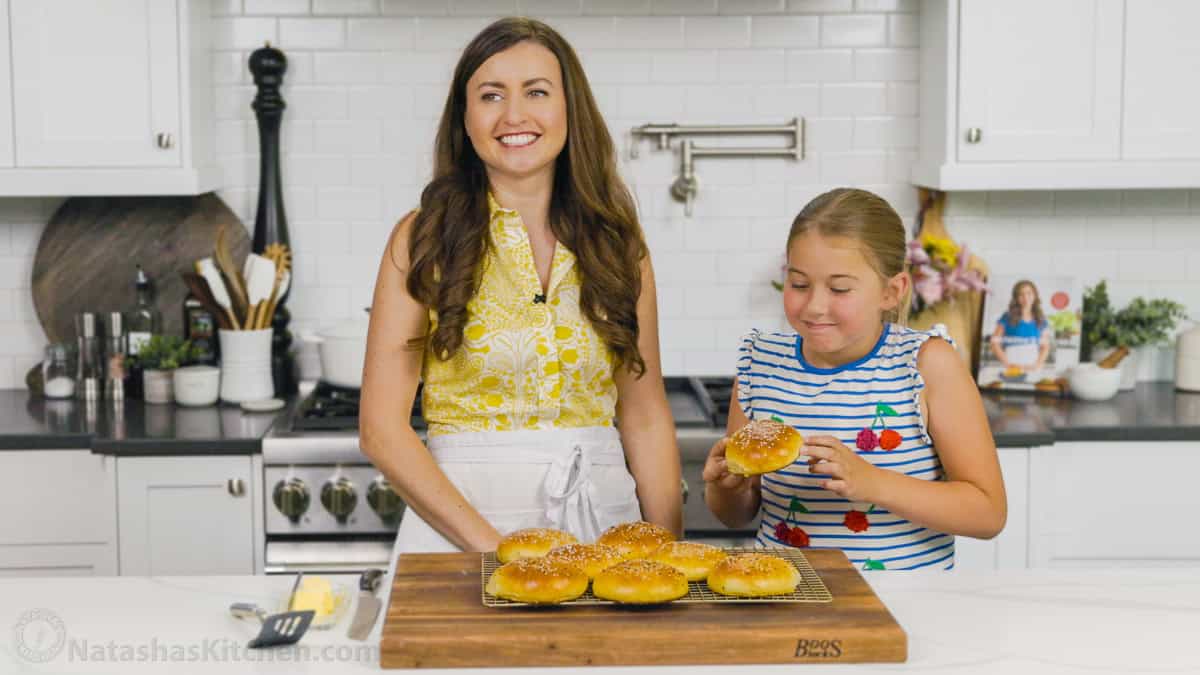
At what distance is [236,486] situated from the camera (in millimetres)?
3312

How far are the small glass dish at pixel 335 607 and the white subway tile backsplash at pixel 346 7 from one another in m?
2.30

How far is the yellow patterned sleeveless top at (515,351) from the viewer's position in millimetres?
2516

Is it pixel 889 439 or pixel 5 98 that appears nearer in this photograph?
pixel 889 439

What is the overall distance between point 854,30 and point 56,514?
2.44 meters

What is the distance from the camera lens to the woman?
244cm

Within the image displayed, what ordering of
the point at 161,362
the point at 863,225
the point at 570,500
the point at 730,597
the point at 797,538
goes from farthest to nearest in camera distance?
1. the point at 161,362
2. the point at 570,500
3. the point at 797,538
4. the point at 863,225
5. the point at 730,597

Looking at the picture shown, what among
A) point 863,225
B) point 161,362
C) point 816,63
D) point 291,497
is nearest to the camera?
point 863,225

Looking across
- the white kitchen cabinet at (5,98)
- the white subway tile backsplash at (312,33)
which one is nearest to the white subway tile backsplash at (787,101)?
the white subway tile backsplash at (312,33)

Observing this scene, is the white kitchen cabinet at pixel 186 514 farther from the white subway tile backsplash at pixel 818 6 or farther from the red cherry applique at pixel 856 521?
the white subway tile backsplash at pixel 818 6

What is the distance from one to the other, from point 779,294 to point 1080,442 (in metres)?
0.97

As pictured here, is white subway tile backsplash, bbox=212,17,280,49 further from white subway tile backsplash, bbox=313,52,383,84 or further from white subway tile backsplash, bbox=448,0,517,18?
white subway tile backsplash, bbox=448,0,517,18

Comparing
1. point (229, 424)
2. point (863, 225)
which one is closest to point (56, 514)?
point (229, 424)

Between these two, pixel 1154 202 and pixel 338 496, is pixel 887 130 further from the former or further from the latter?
pixel 338 496

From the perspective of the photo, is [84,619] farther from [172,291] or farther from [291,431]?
[172,291]
